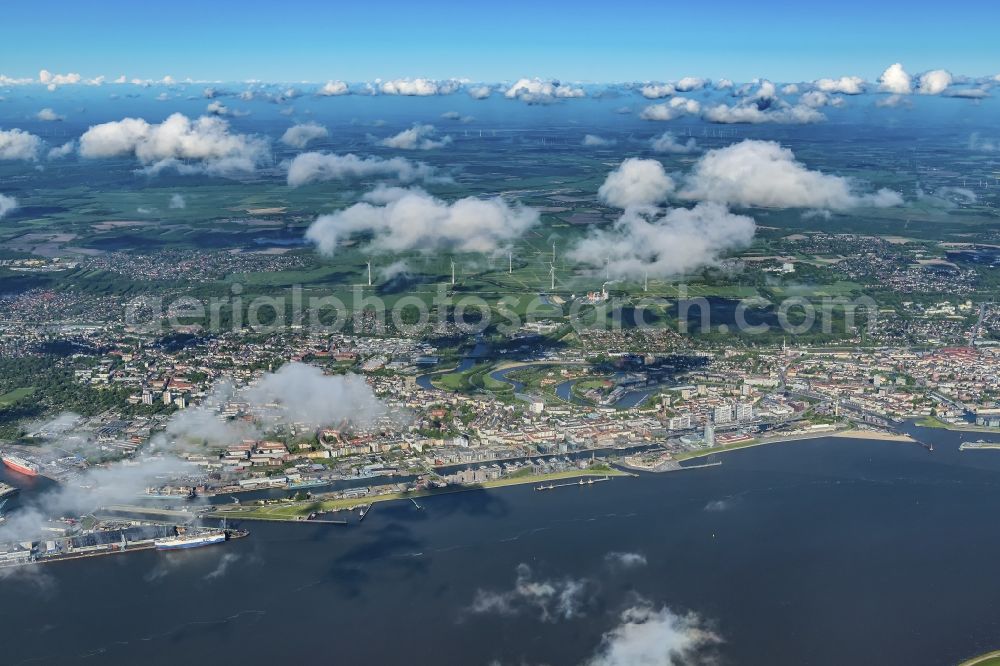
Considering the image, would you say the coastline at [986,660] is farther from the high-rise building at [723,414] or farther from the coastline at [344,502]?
the high-rise building at [723,414]

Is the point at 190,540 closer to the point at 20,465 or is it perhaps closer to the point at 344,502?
the point at 344,502

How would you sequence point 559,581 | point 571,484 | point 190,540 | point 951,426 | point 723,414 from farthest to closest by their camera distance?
point 723,414 → point 951,426 → point 571,484 → point 190,540 → point 559,581

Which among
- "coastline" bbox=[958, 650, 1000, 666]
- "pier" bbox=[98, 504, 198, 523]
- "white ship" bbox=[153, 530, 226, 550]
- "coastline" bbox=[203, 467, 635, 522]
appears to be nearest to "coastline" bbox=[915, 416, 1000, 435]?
"coastline" bbox=[203, 467, 635, 522]

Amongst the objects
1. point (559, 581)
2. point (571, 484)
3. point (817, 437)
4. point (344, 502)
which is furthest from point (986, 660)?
point (344, 502)

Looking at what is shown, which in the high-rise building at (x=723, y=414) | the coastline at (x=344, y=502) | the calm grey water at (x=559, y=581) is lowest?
the calm grey water at (x=559, y=581)

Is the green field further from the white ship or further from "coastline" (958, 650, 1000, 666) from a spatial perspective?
"coastline" (958, 650, 1000, 666)

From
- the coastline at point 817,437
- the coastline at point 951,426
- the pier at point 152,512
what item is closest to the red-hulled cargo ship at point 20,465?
the pier at point 152,512
